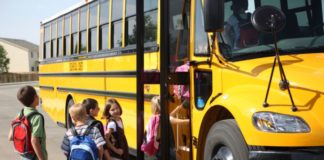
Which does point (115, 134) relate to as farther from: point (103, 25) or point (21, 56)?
point (21, 56)

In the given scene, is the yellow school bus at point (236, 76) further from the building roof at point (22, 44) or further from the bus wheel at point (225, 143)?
the building roof at point (22, 44)

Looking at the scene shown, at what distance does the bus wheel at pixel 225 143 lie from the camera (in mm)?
4059

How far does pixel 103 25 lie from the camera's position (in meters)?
9.05

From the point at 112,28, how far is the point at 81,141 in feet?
13.4

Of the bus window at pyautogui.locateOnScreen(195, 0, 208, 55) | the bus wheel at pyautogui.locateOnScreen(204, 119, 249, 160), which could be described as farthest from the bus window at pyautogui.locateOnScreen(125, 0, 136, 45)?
the bus wheel at pyautogui.locateOnScreen(204, 119, 249, 160)

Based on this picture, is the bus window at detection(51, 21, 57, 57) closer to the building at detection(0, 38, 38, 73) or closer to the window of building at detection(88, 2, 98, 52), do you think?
the window of building at detection(88, 2, 98, 52)

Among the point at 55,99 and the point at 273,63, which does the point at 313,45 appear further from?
the point at 55,99

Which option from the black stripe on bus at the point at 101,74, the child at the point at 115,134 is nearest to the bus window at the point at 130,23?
the black stripe on bus at the point at 101,74

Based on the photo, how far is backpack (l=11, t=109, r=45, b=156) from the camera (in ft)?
15.8

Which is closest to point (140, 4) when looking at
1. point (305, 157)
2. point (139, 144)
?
point (139, 144)

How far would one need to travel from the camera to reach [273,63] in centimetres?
416

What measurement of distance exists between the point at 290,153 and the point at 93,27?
642 centimetres

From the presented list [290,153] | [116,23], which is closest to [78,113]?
[290,153]

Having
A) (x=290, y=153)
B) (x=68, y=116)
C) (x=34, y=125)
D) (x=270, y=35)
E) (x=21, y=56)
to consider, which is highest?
(x=21, y=56)
